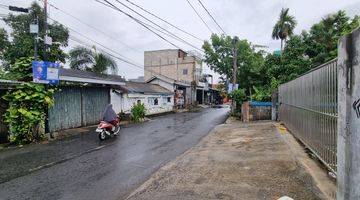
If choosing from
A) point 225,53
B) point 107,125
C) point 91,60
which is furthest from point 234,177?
point 225,53

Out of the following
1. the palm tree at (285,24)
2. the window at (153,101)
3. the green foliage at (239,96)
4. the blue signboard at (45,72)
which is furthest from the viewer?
the palm tree at (285,24)

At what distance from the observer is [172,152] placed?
10.8m

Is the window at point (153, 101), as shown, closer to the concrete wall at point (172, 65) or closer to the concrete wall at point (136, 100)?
the concrete wall at point (136, 100)

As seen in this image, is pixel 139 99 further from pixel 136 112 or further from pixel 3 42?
pixel 3 42

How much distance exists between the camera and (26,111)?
43.7 ft

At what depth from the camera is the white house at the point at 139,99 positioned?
24555 mm

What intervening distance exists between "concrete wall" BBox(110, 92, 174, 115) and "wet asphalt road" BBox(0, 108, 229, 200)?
10727 millimetres

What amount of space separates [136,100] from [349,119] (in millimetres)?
25088

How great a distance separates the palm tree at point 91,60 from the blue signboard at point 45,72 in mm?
9526

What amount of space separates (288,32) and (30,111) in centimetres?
3822

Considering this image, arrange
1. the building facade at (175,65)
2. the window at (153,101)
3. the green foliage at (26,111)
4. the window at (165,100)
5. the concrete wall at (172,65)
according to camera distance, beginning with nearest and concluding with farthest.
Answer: the green foliage at (26,111) < the window at (153,101) < the window at (165,100) < the building facade at (175,65) < the concrete wall at (172,65)

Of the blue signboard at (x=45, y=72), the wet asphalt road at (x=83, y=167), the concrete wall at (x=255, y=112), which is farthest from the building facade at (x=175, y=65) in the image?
the wet asphalt road at (x=83, y=167)

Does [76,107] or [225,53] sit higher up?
[225,53]

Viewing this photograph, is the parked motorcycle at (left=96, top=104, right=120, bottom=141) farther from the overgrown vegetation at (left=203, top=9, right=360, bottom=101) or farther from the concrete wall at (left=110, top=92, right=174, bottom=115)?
the overgrown vegetation at (left=203, top=9, right=360, bottom=101)
